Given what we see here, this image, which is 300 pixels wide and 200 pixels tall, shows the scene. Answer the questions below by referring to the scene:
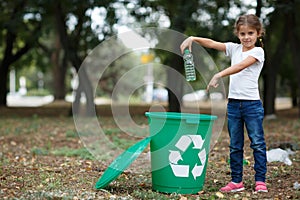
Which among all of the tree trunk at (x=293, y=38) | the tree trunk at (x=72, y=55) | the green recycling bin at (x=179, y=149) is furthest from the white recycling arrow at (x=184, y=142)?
the tree trunk at (x=293, y=38)

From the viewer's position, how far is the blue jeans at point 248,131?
3758mm

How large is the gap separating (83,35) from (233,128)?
1079cm

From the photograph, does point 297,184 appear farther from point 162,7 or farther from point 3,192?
point 162,7

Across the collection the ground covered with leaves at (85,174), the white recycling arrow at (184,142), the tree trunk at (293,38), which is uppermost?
the tree trunk at (293,38)

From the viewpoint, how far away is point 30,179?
4.24 meters

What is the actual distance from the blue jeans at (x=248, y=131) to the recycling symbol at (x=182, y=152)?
0.34 metres

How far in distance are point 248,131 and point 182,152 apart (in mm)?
615

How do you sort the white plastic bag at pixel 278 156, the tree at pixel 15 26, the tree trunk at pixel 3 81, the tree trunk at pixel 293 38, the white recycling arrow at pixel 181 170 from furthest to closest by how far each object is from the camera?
the tree trunk at pixel 3 81, the tree trunk at pixel 293 38, the tree at pixel 15 26, the white plastic bag at pixel 278 156, the white recycling arrow at pixel 181 170

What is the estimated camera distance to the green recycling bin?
11.9 ft

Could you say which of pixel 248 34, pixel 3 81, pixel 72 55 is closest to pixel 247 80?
pixel 248 34

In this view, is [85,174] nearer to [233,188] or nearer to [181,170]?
[181,170]

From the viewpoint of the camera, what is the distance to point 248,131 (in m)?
3.81

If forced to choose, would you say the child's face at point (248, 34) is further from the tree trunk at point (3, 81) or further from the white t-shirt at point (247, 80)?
the tree trunk at point (3, 81)

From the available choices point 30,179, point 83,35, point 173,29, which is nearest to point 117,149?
point 30,179
